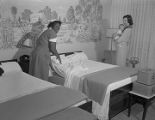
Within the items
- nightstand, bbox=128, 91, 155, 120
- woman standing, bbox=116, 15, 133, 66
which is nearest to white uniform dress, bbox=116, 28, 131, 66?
woman standing, bbox=116, 15, 133, 66

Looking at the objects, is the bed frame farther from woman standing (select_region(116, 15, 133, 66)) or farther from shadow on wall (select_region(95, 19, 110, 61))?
shadow on wall (select_region(95, 19, 110, 61))

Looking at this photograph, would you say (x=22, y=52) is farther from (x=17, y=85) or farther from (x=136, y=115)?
(x=136, y=115)

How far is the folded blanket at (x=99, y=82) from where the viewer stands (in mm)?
2527

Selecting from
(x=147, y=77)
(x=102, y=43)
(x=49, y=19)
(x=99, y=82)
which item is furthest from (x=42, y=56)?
(x=102, y=43)

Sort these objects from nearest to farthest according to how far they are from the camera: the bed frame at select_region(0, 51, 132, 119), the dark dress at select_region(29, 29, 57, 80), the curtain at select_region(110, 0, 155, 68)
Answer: the bed frame at select_region(0, 51, 132, 119) → the dark dress at select_region(29, 29, 57, 80) → the curtain at select_region(110, 0, 155, 68)

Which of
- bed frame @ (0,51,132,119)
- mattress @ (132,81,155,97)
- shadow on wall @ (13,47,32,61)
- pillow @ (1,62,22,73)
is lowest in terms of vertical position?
bed frame @ (0,51,132,119)

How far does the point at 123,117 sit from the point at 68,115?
1.43 meters

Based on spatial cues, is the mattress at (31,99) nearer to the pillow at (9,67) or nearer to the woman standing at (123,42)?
the pillow at (9,67)

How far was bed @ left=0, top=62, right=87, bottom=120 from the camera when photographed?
1.62 meters

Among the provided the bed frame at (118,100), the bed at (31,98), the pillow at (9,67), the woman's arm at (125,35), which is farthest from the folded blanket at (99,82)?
the woman's arm at (125,35)

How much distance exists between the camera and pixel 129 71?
3.19 metres

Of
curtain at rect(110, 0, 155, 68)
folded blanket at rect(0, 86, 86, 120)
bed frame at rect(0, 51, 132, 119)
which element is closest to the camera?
folded blanket at rect(0, 86, 86, 120)

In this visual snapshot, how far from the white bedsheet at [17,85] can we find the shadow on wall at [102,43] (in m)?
2.71

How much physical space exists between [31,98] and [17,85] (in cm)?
51
